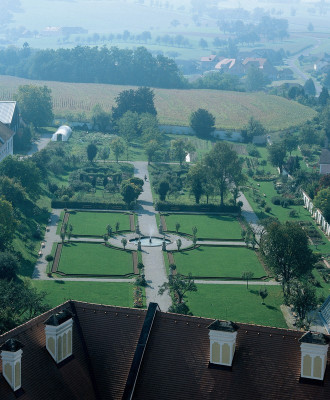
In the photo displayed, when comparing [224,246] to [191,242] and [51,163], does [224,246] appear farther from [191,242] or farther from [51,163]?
[51,163]

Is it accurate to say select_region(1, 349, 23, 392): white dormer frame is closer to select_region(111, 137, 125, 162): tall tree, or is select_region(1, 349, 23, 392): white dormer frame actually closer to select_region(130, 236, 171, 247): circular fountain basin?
select_region(130, 236, 171, 247): circular fountain basin

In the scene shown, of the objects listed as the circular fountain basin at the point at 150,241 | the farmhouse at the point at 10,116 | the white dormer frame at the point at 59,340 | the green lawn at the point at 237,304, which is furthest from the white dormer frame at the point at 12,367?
the farmhouse at the point at 10,116

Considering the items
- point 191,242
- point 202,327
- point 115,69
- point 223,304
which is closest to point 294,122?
point 115,69

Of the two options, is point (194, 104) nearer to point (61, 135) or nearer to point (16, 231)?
point (61, 135)

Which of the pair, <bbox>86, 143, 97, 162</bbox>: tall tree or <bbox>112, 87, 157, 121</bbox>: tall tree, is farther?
<bbox>112, 87, 157, 121</bbox>: tall tree

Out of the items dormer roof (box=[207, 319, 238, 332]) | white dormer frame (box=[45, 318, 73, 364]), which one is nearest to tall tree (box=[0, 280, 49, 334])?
white dormer frame (box=[45, 318, 73, 364])

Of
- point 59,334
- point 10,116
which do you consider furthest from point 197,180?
point 59,334
